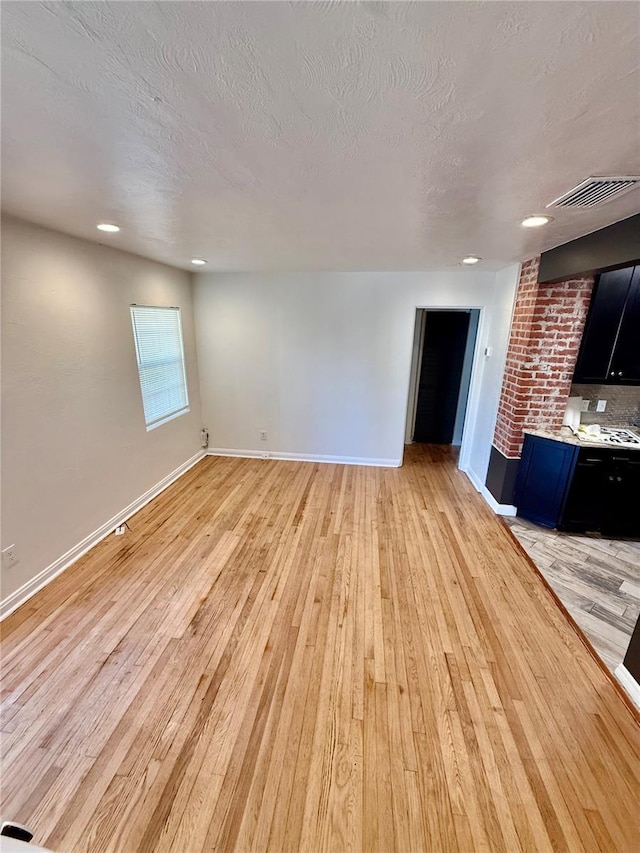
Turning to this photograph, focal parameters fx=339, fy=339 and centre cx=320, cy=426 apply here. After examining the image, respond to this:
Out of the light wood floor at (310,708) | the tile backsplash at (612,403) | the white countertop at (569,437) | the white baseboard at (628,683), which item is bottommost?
the light wood floor at (310,708)

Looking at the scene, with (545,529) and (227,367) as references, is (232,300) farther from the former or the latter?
(545,529)

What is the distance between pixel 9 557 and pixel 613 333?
4.79 m

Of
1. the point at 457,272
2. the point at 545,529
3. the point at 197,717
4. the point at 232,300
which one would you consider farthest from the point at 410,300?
the point at 197,717

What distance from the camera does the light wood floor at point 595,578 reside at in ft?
6.81

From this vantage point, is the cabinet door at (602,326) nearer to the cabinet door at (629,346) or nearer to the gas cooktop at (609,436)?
the cabinet door at (629,346)

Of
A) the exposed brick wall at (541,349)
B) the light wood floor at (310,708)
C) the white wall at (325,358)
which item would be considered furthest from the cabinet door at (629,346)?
the light wood floor at (310,708)

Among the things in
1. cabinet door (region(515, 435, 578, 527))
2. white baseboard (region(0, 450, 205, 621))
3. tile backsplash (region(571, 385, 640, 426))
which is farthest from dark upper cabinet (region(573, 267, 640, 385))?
white baseboard (region(0, 450, 205, 621))

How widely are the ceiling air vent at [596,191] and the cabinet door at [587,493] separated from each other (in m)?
2.00

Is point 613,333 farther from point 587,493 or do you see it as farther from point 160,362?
point 160,362

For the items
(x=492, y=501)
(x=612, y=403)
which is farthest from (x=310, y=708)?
(x=612, y=403)

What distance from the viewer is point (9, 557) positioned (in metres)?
2.14

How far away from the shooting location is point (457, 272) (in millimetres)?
3812

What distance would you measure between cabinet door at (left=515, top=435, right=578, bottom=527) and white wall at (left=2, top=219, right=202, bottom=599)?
3.73 m

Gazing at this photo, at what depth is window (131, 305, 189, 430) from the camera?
11.0ft
